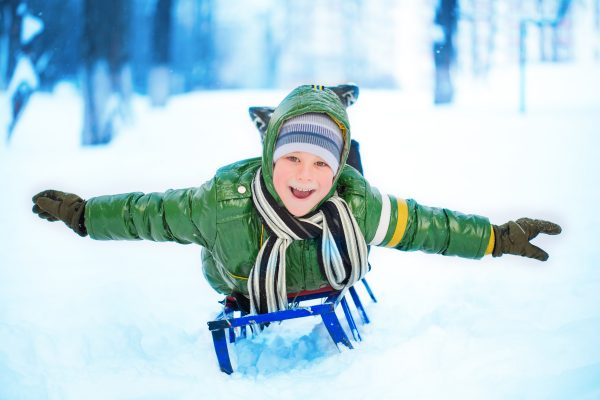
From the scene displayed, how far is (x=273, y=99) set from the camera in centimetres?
379

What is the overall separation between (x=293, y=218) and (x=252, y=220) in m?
0.09

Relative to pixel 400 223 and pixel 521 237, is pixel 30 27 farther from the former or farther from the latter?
pixel 521 237

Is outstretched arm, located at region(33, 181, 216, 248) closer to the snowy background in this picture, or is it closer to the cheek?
the cheek

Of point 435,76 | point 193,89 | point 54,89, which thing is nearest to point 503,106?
point 435,76

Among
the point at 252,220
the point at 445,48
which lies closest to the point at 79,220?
the point at 252,220

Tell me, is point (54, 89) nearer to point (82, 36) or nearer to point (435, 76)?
point (82, 36)

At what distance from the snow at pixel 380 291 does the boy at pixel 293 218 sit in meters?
0.18

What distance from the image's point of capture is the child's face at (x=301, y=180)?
1.12m

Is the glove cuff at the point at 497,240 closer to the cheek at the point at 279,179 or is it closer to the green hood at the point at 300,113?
the green hood at the point at 300,113

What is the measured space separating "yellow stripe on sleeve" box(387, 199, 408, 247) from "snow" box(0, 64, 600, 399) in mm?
217

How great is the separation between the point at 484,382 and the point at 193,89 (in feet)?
12.4

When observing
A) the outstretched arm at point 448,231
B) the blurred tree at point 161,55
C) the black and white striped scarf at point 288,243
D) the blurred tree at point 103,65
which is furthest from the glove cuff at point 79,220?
the blurred tree at point 161,55

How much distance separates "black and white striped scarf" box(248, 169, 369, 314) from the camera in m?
1.14

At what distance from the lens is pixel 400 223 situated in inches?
47.9
